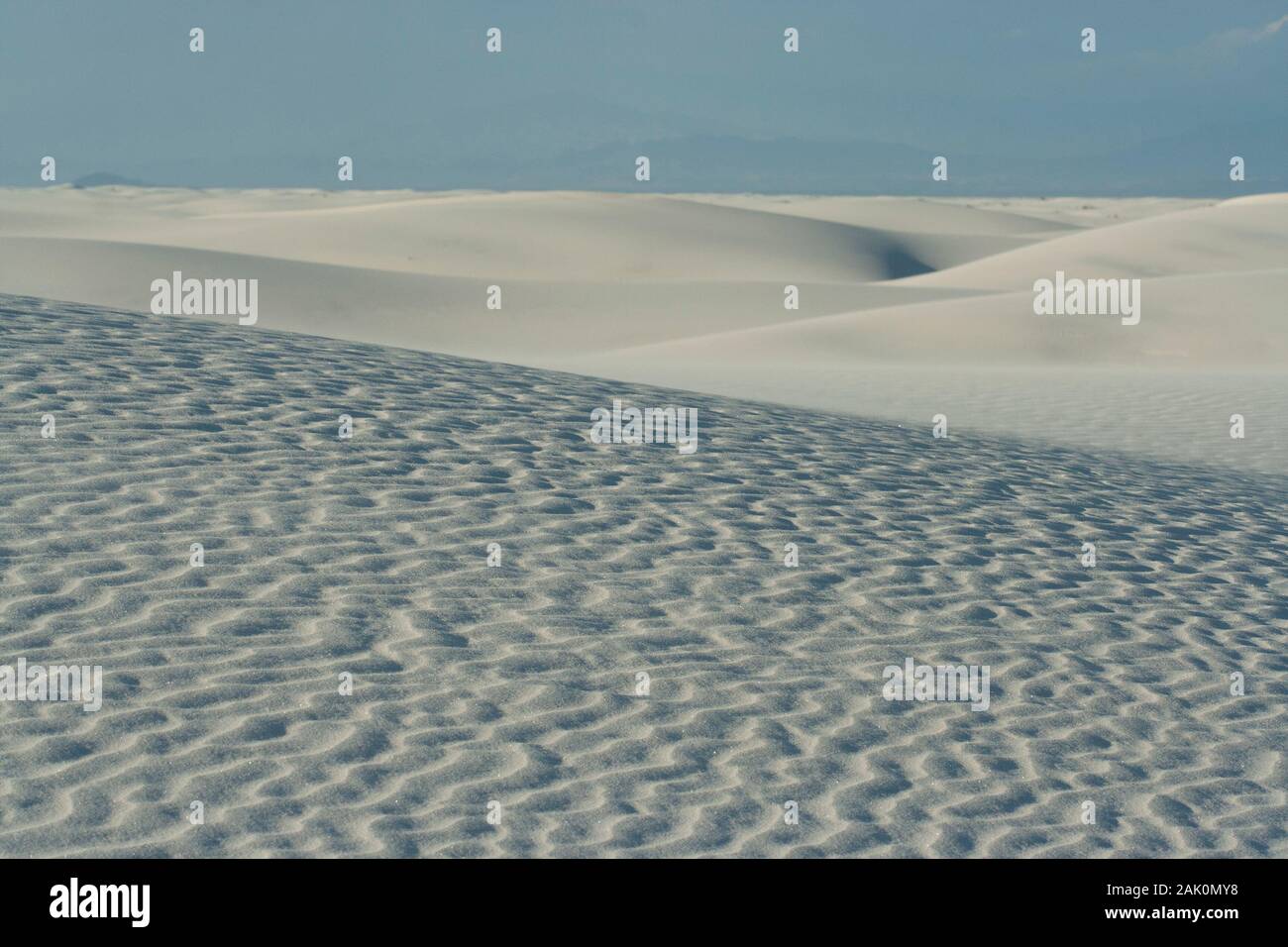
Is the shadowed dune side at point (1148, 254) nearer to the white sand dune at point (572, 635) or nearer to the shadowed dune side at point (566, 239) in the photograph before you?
the shadowed dune side at point (566, 239)

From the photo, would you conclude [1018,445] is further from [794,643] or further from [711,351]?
[711,351]

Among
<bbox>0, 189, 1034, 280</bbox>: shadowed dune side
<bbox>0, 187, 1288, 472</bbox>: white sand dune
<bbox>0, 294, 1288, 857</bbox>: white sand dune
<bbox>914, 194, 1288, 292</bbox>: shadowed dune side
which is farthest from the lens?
<bbox>0, 189, 1034, 280</bbox>: shadowed dune side

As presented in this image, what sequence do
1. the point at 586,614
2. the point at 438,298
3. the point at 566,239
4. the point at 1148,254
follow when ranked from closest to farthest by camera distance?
the point at 586,614 → the point at 438,298 → the point at 1148,254 → the point at 566,239

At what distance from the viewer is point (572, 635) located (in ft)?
24.5

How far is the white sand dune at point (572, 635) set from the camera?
5.71 m

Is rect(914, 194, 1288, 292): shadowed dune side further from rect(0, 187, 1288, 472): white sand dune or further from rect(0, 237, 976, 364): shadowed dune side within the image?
rect(0, 237, 976, 364): shadowed dune side

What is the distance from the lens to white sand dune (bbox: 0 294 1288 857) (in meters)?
5.71

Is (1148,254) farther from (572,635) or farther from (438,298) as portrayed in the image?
(572,635)

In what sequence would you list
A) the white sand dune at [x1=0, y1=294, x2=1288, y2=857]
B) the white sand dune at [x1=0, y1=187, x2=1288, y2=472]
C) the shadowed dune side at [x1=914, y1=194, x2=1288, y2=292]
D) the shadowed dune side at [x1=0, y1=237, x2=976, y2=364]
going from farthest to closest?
1. the shadowed dune side at [x1=914, y1=194, x2=1288, y2=292]
2. the shadowed dune side at [x1=0, y1=237, x2=976, y2=364]
3. the white sand dune at [x1=0, y1=187, x2=1288, y2=472]
4. the white sand dune at [x1=0, y1=294, x2=1288, y2=857]

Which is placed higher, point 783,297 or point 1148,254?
point 1148,254

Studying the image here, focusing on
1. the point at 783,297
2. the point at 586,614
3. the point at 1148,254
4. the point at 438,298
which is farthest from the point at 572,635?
the point at 1148,254

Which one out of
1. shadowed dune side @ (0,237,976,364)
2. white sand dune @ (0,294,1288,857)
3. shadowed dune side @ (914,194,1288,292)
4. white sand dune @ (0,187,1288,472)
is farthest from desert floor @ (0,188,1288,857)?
shadowed dune side @ (914,194,1288,292)

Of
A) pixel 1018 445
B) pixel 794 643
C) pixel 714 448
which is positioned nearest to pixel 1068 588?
pixel 794 643
